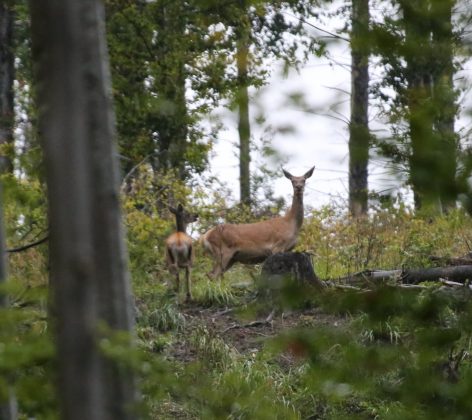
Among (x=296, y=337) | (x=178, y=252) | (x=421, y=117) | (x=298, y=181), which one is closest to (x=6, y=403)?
(x=296, y=337)

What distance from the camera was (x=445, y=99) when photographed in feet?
8.86

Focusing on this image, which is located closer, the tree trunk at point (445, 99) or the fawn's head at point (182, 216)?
the tree trunk at point (445, 99)

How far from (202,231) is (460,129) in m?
17.3

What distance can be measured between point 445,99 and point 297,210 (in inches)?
651

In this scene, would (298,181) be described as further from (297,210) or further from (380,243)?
(380,243)

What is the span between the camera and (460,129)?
8.65ft

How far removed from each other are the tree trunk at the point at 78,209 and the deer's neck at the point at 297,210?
55.3ft

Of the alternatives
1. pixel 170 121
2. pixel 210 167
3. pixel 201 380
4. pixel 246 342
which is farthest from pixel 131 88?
pixel 201 380

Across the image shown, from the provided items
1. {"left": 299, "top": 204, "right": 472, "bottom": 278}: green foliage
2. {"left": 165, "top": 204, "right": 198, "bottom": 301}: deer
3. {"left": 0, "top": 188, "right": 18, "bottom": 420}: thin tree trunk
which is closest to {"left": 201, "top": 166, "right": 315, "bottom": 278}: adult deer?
{"left": 165, "top": 204, "right": 198, "bottom": 301}: deer

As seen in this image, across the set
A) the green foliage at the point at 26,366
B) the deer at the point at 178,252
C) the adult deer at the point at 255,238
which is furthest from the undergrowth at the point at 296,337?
the adult deer at the point at 255,238

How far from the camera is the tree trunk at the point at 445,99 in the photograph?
2580mm

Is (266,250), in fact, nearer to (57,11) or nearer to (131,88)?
(131,88)

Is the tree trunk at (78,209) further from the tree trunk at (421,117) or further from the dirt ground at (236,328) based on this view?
the dirt ground at (236,328)

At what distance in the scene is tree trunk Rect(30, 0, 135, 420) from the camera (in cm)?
227
